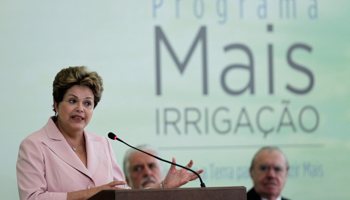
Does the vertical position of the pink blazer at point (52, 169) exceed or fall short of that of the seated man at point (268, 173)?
it exceeds it

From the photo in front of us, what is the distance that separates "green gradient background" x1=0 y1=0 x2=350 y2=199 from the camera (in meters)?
4.12

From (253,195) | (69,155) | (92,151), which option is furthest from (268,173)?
(69,155)

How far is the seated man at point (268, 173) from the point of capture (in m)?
4.48

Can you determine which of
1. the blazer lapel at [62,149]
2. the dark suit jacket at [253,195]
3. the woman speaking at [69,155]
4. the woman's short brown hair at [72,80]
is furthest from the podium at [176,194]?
the dark suit jacket at [253,195]

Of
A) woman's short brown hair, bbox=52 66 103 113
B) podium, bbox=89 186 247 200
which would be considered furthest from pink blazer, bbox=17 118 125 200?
podium, bbox=89 186 247 200

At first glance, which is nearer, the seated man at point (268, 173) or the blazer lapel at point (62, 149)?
the blazer lapel at point (62, 149)

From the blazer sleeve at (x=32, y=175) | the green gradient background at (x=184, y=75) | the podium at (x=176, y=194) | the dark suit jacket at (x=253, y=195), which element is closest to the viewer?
the podium at (x=176, y=194)

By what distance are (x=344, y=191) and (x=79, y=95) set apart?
3.33 meters

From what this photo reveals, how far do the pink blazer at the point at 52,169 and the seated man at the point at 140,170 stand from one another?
173cm

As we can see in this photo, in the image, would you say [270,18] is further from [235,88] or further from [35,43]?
[35,43]

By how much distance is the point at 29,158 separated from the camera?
2.25 metres

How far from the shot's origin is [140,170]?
166 inches

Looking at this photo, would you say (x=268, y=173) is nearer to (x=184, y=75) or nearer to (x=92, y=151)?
(x=184, y=75)

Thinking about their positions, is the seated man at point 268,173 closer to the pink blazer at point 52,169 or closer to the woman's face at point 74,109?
the pink blazer at point 52,169
